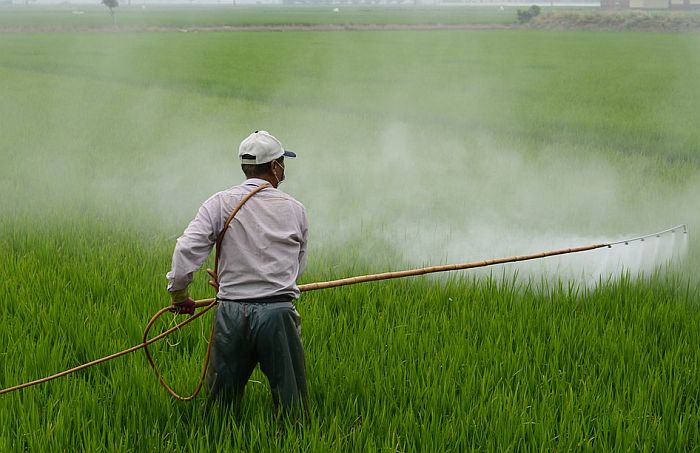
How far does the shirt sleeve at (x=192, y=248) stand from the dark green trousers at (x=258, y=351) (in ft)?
0.52

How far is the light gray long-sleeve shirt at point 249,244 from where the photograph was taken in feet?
8.74

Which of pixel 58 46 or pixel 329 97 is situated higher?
pixel 58 46

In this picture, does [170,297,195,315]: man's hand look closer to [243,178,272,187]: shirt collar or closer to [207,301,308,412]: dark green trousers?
[207,301,308,412]: dark green trousers

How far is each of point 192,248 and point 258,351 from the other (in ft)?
1.26

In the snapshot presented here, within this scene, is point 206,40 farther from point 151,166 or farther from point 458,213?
point 458,213

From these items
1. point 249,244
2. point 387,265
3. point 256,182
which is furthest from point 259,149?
point 387,265

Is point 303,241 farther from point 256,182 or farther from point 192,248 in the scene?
point 192,248

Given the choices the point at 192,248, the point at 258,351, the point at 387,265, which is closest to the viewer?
the point at 192,248

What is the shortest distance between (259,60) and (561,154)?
13.6 m

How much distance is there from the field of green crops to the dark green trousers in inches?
4.1

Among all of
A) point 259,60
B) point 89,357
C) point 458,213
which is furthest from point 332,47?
point 89,357

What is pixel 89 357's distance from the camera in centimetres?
342

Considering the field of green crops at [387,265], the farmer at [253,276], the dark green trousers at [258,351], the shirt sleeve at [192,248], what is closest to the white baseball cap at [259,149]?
the farmer at [253,276]

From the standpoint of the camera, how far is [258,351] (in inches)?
107
